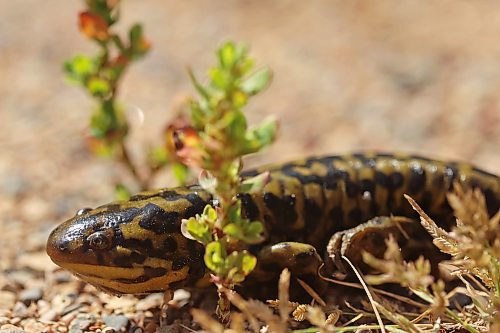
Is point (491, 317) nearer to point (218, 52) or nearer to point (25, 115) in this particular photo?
point (218, 52)

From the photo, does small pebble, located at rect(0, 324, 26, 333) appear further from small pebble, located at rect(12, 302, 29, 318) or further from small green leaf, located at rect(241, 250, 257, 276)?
small green leaf, located at rect(241, 250, 257, 276)

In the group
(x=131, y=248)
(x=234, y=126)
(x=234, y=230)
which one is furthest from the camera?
(x=131, y=248)

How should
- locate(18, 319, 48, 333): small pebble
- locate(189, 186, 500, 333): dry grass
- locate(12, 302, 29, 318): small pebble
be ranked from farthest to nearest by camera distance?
locate(12, 302, 29, 318): small pebble
locate(18, 319, 48, 333): small pebble
locate(189, 186, 500, 333): dry grass

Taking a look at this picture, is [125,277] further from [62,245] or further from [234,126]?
[234,126]

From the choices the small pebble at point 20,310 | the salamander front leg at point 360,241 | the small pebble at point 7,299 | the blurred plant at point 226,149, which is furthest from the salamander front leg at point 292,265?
the small pebble at point 7,299

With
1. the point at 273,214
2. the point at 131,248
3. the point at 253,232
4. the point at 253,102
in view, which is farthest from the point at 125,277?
the point at 253,102

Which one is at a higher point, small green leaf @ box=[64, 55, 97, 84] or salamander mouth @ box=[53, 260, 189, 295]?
small green leaf @ box=[64, 55, 97, 84]

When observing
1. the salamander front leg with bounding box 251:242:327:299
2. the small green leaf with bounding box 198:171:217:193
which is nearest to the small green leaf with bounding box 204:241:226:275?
the small green leaf with bounding box 198:171:217:193

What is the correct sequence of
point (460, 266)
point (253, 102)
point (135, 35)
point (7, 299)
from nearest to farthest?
point (460, 266) → point (7, 299) → point (135, 35) → point (253, 102)
